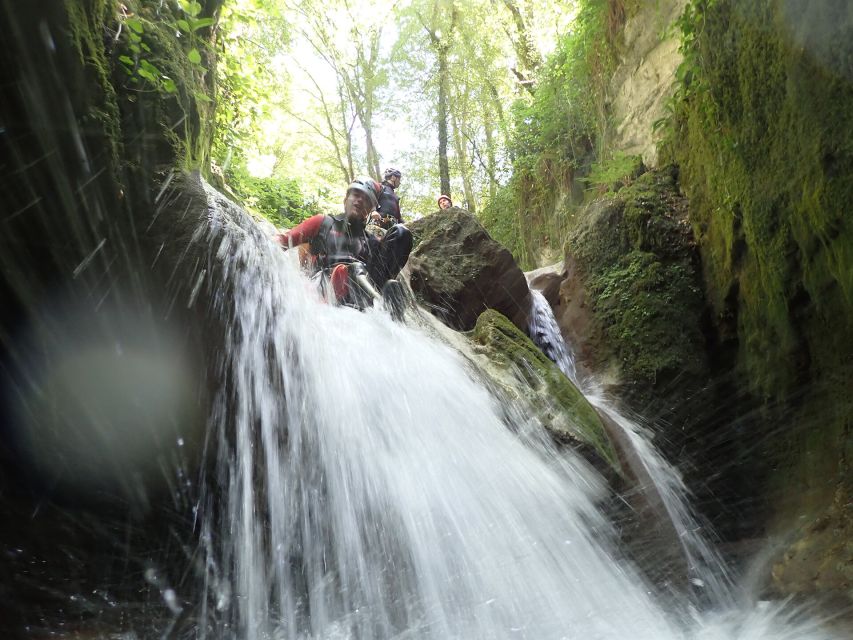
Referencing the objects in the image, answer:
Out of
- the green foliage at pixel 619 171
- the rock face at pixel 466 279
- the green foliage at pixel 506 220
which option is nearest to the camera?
the rock face at pixel 466 279

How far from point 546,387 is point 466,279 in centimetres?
300

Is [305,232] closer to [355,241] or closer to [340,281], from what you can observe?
[355,241]

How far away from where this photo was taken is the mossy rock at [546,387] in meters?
4.13

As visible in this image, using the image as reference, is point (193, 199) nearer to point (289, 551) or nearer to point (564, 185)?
point (289, 551)

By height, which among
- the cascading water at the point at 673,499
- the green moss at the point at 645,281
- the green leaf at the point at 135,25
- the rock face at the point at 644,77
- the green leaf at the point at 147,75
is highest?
the rock face at the point at 644,77

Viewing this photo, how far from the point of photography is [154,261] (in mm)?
3191

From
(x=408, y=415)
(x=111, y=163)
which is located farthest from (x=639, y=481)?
(x=111, y=163)

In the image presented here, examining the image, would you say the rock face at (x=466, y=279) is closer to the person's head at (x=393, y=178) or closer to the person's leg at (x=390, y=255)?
the person's leg at (x=390, y=255)

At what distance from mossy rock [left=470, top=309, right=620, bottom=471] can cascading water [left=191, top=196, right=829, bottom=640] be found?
9.0 inches

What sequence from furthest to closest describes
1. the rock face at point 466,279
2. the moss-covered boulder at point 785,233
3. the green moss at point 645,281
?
the rock face at point 466,279
the green moss at point 645,281
the moss-covered boulder at point 785,233

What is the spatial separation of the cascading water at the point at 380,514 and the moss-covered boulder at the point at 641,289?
2.32 meters

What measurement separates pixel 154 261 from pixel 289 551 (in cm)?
185

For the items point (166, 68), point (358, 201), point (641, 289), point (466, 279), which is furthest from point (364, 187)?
point (641, 289)

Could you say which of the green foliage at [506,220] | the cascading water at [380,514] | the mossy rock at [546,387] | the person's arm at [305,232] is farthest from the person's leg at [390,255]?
the green foliage at [506,220]
